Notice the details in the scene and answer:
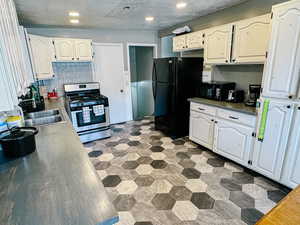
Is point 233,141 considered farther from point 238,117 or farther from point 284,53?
point 284,53

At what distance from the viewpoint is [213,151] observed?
9.30 ft

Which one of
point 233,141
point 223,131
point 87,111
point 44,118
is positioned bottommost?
point 233,141

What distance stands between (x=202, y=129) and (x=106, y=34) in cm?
311

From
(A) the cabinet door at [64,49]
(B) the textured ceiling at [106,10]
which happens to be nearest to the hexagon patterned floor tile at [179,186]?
(A) the cabinet door at [64,49]

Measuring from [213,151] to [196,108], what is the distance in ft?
2.61

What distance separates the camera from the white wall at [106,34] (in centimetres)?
350

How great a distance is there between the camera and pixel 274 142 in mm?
2020

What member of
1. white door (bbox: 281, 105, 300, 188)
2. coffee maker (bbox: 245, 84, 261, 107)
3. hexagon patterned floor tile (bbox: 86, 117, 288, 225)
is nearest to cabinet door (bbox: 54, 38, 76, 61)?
hexagon patterned floor tile (bbox: 86, 117, 288, 225)

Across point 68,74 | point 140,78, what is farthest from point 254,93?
point 68,74

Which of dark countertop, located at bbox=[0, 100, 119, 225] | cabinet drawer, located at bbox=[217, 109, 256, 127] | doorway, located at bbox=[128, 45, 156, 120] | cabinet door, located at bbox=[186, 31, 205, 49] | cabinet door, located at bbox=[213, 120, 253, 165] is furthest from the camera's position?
doorway, located at bbox=[128, 45, 156, 120]

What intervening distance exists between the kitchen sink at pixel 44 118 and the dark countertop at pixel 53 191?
39.2 inches

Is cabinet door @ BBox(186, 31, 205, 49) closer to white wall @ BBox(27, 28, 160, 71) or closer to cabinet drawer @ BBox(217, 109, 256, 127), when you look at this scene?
cabinet drawer @ BBox(217, 109, 256, 127)

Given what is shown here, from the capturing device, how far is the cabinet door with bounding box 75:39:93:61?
349 centimetres

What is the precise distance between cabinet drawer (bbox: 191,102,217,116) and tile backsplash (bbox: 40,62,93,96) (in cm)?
252
